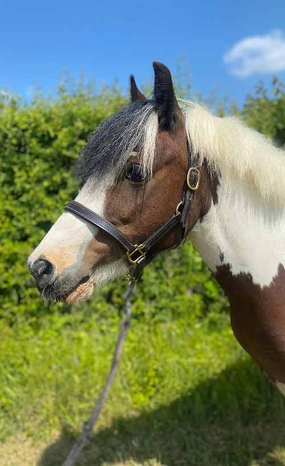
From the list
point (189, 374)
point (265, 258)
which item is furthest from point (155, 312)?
point (265, 258)

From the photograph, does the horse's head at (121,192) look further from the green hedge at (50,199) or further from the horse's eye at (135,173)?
the green hedge at (50,199)

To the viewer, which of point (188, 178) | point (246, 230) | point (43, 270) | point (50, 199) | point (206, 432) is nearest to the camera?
point (43, 270)

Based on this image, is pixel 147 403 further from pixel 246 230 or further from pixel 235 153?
pixel 235 153

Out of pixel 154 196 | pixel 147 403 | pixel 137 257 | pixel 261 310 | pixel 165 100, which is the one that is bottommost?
pixel 147 403

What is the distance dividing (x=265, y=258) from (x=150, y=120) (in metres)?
0.85

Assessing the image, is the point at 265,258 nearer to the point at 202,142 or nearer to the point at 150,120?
the point at 202,142

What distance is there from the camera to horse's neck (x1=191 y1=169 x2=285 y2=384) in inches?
71.1

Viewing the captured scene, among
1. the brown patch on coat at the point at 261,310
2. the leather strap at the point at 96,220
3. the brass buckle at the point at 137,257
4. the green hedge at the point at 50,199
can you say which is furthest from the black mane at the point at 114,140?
the green hedge at the point at 50,199

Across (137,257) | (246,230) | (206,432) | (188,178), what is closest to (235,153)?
(188,178)

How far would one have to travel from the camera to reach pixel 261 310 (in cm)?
181

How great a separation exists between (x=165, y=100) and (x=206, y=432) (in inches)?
107

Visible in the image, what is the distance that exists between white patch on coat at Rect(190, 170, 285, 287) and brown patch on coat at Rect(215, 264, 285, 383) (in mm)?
37

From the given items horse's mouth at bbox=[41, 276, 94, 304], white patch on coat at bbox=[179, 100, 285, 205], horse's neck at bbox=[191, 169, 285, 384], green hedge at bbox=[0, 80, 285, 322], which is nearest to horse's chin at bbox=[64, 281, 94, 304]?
horse's mouth at bbox=[41, 276, 94, 304]

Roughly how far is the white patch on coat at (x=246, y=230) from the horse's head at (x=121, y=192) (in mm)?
229
